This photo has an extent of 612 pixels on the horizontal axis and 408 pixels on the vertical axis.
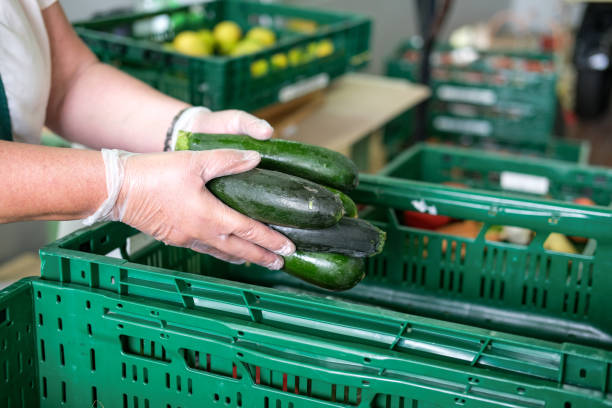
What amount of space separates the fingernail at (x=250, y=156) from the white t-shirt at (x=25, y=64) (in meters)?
0.50

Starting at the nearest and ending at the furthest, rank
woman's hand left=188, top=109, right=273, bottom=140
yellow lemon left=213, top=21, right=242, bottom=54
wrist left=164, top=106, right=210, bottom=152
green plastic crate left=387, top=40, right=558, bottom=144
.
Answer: woman's hand left=188, top=109, right=273, bottom=140 < wrist left=164, top=106, right=210, bottom=152 < yellow lemon left=213, top=21, right=242, bottom=54 < green plastic crate left=387, top=40, right=558, bottom=144

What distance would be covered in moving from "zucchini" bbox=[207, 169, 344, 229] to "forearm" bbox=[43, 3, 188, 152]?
0.38 meters

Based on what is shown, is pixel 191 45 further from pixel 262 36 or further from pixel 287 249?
pixel 287 249

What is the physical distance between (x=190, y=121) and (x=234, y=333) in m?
0.55

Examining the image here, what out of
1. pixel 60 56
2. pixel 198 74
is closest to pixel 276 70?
pixel 198 74

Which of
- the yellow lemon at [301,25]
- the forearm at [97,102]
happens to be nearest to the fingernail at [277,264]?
the forearm at [97,102]

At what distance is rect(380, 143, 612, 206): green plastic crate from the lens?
1.88m

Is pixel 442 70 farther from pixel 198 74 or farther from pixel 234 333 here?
pixel 234 333

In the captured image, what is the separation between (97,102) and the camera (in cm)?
148

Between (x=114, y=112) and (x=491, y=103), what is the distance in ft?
8.48

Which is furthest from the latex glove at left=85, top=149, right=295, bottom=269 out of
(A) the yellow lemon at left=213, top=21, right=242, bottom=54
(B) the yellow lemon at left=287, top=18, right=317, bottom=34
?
(B) the yellow lemon at left=287, top=18, right=317, bottom=34

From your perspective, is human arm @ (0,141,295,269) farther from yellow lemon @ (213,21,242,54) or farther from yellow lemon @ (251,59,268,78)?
yellow lemon @ (213,21,242,54)

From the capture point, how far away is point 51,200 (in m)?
1.03

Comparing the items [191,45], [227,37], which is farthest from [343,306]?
[227,37]
